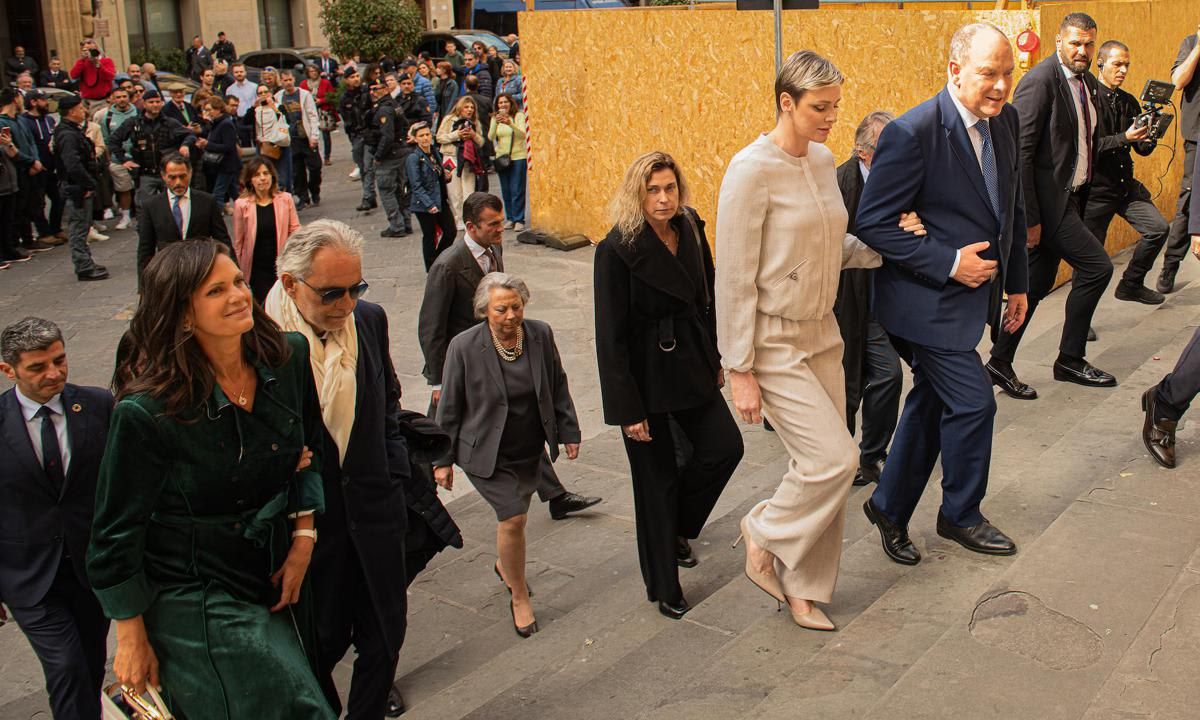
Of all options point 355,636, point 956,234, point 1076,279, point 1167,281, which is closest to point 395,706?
point 355,636

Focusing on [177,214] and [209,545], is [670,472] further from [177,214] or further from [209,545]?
[177,214]

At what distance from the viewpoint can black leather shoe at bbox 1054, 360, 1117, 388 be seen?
23.8 feet

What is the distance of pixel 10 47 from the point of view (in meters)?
33.9

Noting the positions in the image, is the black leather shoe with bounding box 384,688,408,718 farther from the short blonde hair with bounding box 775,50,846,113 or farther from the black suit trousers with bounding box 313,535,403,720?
the short blonde hair with bounding box 775,50,846,113

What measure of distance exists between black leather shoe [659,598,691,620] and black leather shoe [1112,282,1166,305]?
18.0 feet

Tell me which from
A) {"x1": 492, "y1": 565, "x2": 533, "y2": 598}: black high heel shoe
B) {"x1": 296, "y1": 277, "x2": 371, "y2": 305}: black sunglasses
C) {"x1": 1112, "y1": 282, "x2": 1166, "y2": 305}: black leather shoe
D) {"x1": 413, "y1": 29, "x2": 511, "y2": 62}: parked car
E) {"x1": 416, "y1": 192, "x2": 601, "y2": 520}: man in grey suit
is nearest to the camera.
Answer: {"x1": 296, "y1": 277, "x2": 371, "y2": 305}: black sunglasses

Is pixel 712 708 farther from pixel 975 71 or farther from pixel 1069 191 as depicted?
pixel 1069 191

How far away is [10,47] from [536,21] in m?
25.8

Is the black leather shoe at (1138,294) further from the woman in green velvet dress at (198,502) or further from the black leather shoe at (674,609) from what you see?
the woman in green velvet dress at (198,502)

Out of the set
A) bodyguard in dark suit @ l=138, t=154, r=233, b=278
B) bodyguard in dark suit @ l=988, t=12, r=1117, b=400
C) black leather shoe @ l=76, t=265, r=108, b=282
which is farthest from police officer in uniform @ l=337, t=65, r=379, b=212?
bodyguard in dark suit @ l=988, t=12, r=1117, b=400

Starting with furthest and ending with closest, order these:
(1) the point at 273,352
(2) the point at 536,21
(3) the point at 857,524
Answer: (2) the point at 536,21
(3) the point at 857,524
(1) the point at 273,352

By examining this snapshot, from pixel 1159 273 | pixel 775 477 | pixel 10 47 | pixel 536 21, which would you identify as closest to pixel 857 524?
pixel 775 477

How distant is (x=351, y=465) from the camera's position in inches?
154

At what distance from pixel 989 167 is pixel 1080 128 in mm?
3152
